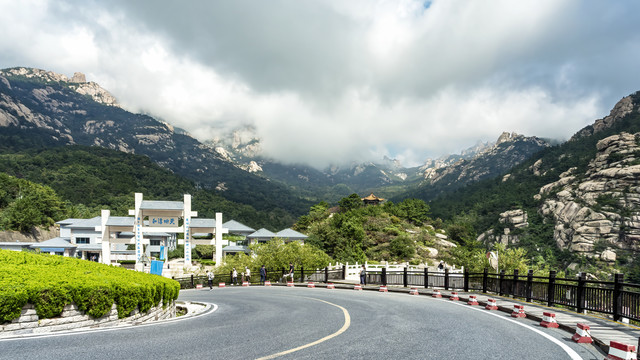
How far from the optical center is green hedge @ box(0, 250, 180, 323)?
27.0ft

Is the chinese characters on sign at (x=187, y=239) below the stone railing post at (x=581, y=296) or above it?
below

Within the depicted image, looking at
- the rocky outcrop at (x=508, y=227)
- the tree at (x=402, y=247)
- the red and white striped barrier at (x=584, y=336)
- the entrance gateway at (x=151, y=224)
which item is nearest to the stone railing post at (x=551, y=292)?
the red and white striped barrier at (x=584, y=336)

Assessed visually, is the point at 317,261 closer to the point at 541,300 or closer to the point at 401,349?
the point at 541,300

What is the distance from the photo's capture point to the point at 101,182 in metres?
118

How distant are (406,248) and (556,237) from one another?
56.6m

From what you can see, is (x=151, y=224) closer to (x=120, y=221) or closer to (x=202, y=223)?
(x=202, y=223)

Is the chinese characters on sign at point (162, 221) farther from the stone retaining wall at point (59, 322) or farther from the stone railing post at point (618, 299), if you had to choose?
the stone railing post at point (618, 299)

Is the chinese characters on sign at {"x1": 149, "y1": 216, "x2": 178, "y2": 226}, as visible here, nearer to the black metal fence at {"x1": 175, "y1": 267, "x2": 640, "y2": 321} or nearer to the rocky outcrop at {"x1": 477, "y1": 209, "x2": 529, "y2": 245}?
the black metal fence at {"x1": 175, "y1": 267, "x2": 640, "y2": 321}

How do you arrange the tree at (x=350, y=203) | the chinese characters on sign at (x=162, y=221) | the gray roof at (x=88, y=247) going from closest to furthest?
the chinese characters on sign at (x=162, y=221) < the gray roof at (x=88, y=247) < the tree at (x=350, y=203)

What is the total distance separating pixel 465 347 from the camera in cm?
712

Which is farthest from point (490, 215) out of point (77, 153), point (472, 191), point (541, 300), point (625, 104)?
point (77, 153)

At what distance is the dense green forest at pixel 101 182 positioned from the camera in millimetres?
104206

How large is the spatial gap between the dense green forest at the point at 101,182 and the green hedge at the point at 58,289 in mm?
82750

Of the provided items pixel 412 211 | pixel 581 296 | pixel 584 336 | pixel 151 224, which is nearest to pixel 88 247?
pixel 151 224
